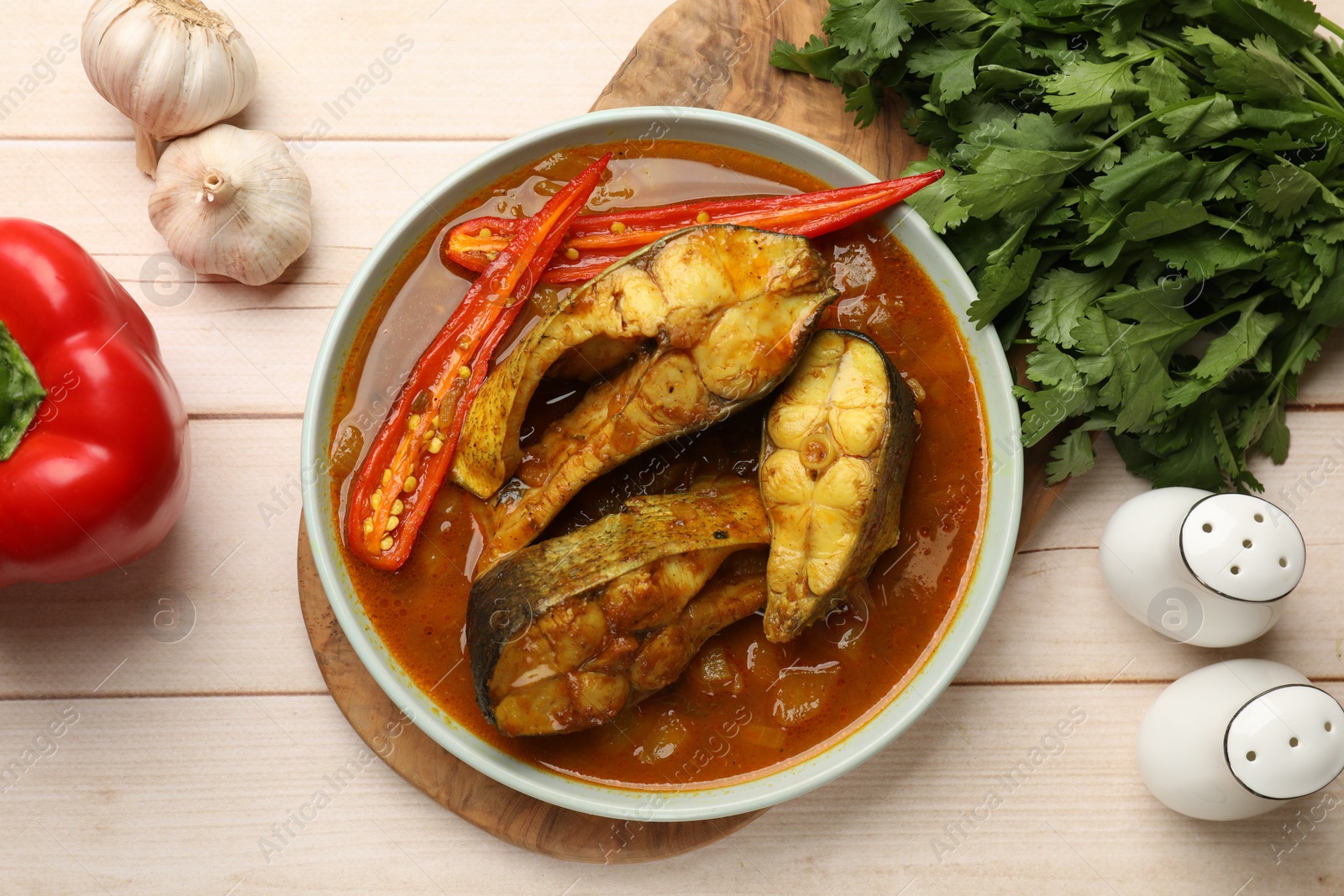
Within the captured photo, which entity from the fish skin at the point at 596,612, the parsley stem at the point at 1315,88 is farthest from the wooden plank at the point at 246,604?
the parsley stem at the point at 1315,88

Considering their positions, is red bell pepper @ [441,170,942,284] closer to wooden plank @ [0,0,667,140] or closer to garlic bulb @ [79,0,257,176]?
wooden plank @ [0,0,667,140]

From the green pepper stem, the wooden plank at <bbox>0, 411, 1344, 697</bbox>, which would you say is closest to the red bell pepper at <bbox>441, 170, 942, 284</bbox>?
the wooden plank at <bbox>0, 411, 1344, 697</bbox>

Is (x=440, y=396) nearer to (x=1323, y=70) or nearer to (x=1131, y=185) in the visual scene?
(x=1131, y=185)

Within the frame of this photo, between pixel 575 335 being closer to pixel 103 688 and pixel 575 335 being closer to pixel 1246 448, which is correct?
pixel 103 688

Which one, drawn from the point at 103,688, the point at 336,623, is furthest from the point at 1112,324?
the point at 103,688

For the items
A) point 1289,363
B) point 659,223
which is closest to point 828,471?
point 659,223
